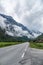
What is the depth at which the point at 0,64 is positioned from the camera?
12.5 m
